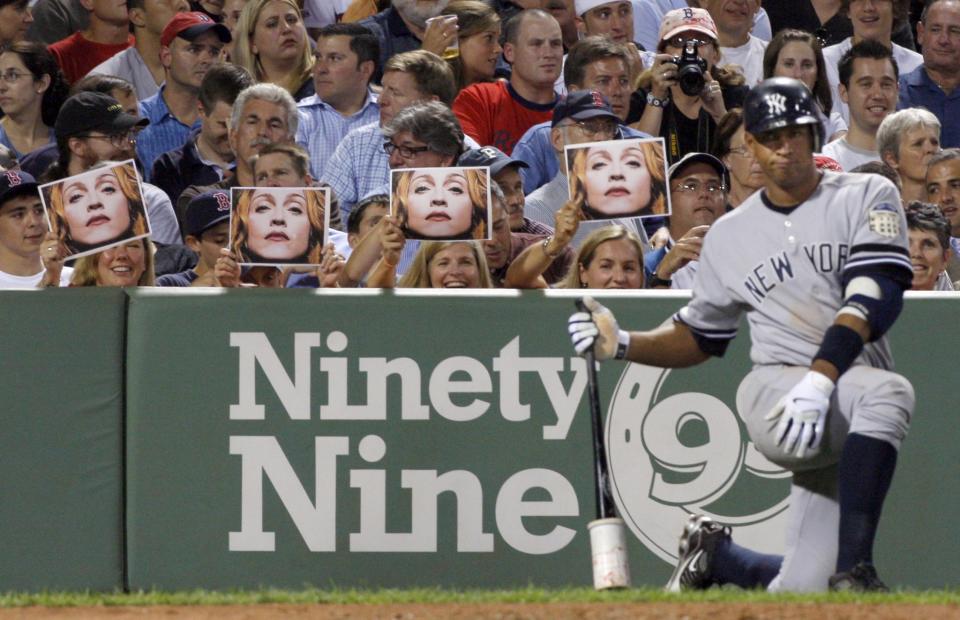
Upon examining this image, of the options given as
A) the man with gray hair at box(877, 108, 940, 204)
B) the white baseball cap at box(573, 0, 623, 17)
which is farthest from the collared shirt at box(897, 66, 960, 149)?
the white baseball cap at box(573, 0, 623, 17)

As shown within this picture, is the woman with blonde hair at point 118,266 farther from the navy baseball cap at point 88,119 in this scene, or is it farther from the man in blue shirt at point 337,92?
the man in blue shirt at point 337,92

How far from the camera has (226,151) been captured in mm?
10258

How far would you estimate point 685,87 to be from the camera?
10594mm

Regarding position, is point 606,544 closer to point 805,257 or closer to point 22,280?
point 805,257

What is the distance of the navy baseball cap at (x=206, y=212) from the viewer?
29.1ft

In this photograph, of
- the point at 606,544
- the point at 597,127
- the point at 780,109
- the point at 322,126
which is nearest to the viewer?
the point at 780,109

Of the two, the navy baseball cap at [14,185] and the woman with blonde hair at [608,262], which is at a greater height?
the navy baseball cap at [14,185]

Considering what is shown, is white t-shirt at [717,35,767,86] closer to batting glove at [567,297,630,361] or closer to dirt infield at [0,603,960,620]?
batting glove at [567,297,630,361]

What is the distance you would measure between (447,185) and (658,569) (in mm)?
1951

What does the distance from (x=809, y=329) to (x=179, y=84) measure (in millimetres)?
5813

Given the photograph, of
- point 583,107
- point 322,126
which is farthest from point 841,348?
point 322,126

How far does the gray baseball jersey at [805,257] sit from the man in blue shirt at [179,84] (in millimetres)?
5229

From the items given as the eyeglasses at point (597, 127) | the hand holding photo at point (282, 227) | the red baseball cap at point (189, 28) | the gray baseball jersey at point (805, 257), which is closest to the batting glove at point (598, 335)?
the gray baseball jersey at point (805, 257)

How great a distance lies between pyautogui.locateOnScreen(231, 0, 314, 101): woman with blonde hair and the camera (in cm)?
1105
